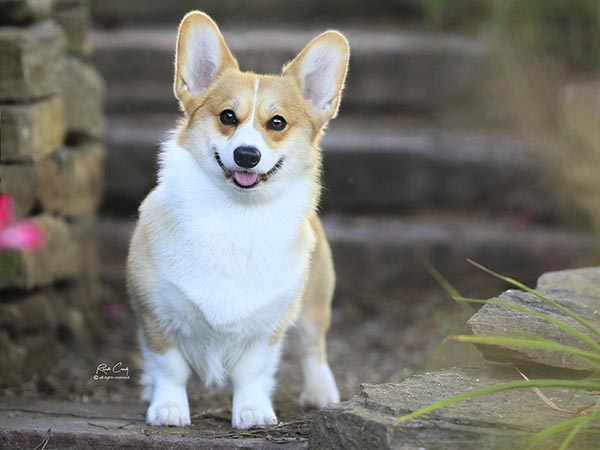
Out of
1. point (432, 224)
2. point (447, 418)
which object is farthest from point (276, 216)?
point (432, 224)

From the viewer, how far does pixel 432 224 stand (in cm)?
593

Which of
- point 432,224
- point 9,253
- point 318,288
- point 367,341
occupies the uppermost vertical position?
point 9,253

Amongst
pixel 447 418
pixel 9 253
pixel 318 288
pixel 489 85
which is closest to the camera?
Answer: pixel 447 418

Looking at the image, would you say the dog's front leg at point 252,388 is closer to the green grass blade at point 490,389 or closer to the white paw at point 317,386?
the white paw at point 317,386

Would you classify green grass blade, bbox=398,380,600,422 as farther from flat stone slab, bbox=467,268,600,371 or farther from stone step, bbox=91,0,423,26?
stone step, bbox=91,0,423,26

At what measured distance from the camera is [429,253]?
5.75 metres

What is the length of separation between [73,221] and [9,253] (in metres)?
1.86

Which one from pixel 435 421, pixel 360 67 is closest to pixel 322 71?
pixel 435 421

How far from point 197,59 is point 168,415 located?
3.89ft

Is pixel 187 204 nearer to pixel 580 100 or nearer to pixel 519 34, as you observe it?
pixel 580 100

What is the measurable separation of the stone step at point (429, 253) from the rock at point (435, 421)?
2.58 m

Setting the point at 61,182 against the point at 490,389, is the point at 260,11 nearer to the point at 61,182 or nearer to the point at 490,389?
the point at 61,182

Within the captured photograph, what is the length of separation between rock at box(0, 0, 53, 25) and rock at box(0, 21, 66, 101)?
0.14ft

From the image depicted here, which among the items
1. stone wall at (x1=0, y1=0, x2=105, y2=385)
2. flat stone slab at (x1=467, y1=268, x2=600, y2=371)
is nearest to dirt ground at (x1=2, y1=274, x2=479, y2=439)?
stone wall at (x1=0, y1=0, x2=105, y2=385)
